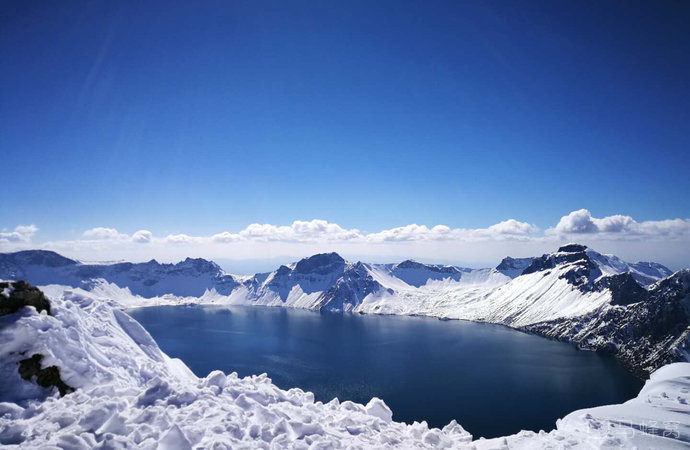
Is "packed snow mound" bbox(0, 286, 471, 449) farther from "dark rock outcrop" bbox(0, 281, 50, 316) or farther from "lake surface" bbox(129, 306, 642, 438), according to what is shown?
"lake surface" bbox(129, 306, 642, 438)

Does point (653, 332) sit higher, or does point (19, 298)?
point (19, 298)

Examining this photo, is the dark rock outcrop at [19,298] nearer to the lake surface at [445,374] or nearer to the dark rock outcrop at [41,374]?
the dark rock outcrop at [41,374]

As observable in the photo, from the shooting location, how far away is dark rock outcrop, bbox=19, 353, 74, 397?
25.4 metres

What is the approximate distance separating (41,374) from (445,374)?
125 metres

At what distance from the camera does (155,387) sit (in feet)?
87.6

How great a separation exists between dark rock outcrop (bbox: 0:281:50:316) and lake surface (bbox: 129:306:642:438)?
7684 centimetres

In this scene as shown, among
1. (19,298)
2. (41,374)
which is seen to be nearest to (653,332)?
(41,374)

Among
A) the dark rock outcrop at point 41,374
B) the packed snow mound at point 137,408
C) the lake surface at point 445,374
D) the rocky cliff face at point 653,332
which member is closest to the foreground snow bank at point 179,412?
the packed snow mound at point 137,408

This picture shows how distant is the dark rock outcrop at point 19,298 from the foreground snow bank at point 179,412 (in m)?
0.90

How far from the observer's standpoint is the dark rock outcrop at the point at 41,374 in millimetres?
25438

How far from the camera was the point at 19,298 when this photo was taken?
30.1 m

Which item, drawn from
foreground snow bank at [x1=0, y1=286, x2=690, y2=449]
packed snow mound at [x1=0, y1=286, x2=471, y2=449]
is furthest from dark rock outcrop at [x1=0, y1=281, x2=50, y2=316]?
foreground snow bank at [x1=0, y1=286, x2=690, y2=449]

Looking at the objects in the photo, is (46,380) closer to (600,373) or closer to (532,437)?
(532,437)

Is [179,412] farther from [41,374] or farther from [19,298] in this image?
[19,298]
